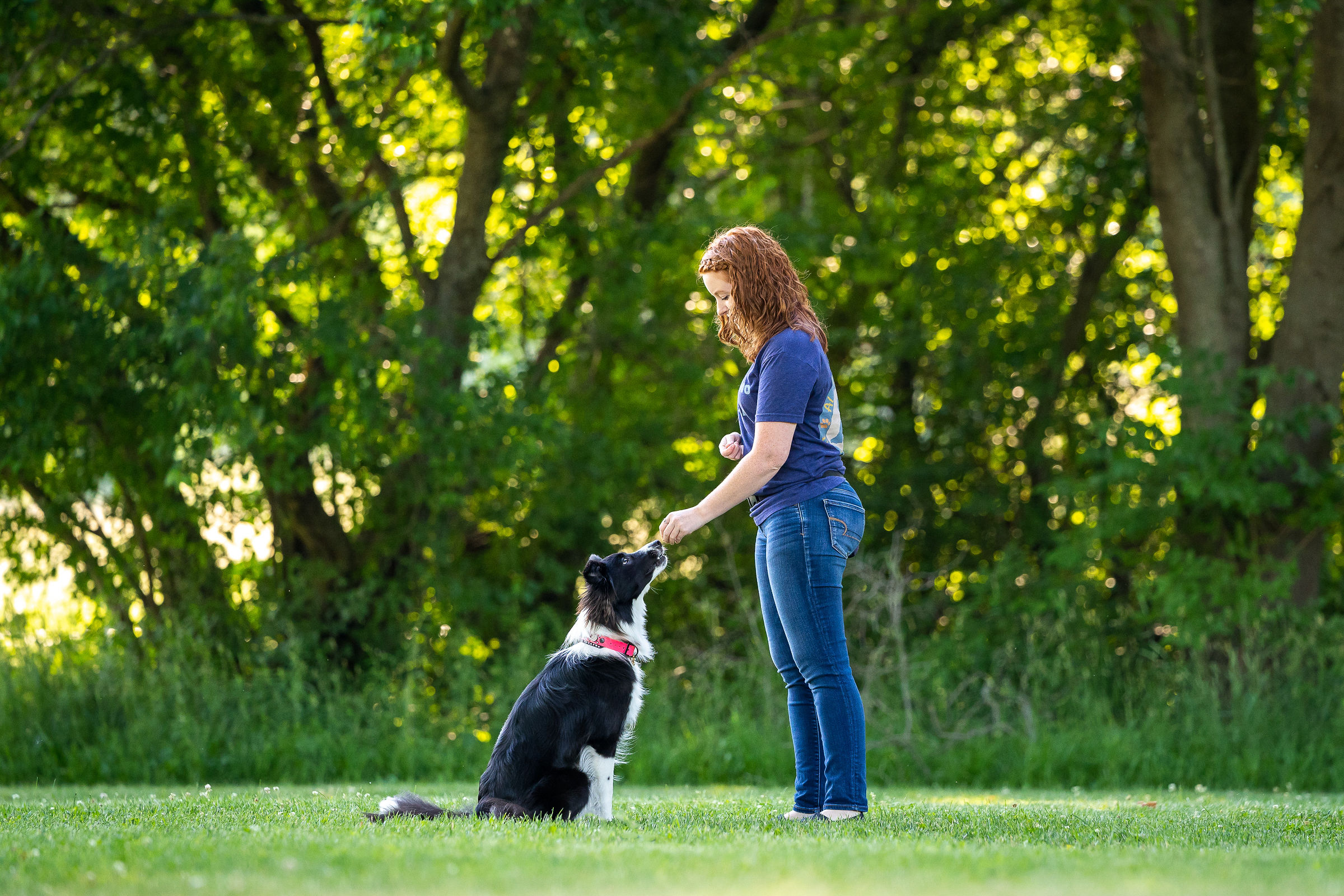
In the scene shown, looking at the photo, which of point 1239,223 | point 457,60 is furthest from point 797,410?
point 1239,223

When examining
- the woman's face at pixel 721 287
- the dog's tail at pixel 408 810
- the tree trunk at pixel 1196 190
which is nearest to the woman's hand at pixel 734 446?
the woman's face at pixel 721 287

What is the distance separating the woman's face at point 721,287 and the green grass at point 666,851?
1785 mm

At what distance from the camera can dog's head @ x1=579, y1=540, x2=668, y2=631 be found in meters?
4.48

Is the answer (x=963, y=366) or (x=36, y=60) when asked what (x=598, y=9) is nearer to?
(x=36, y=60)

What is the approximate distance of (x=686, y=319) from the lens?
1168cm

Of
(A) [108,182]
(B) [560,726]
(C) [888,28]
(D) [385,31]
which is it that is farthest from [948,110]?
(B) [560,726]

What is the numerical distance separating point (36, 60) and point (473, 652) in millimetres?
5766

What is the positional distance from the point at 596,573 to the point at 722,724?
4.10 m

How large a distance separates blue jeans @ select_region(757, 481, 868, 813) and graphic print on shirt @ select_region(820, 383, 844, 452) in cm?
17

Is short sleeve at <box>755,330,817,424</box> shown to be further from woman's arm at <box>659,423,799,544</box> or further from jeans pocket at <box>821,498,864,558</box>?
jeans pocket at <box>821,498,864,558</box>

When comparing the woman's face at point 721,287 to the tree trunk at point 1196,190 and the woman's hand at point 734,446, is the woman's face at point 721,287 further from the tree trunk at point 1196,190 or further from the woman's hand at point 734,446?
the tree trunk at point 1196,190

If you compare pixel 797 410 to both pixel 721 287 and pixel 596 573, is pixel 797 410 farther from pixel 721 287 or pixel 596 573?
pixel 596 573

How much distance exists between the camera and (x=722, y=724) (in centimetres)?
830

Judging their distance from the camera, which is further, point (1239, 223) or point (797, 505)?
point (1239, 223)
